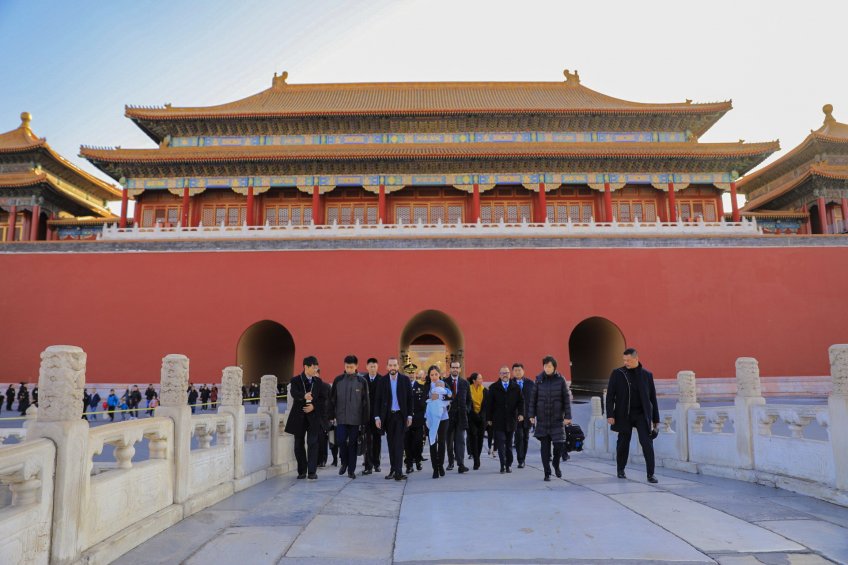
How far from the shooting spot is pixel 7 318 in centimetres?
1630

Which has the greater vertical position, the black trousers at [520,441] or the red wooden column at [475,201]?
the red wooden column at [475,201]

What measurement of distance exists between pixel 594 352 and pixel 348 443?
14.4 metres

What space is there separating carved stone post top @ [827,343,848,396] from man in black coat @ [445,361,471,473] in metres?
3.69

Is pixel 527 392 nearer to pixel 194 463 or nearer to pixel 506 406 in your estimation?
pixel 506 406

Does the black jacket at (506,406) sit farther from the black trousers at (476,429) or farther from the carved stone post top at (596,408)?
the carved stone post top at (596,408)

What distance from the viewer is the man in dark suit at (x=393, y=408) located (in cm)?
647

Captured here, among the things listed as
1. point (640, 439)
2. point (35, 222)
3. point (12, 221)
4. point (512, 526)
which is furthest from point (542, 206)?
point (12, 221)

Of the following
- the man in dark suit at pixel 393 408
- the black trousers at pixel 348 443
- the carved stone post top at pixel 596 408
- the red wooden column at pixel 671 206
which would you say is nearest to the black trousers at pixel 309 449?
the black trousers at pixel 348 443

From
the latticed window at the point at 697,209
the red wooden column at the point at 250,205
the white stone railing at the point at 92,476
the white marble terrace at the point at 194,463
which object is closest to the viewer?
the white stone railing at the point at 92,476

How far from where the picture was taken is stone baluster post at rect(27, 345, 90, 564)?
122 inches

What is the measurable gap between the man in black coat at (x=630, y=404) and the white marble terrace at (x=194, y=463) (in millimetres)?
596

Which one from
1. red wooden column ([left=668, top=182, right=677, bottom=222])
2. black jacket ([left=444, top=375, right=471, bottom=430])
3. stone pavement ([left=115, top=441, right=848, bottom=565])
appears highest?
red wooden column ([left=668, top=182, right=677, bottom=222])

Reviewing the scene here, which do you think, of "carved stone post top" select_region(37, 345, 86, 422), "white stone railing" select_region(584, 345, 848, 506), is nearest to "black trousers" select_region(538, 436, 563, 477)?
"white stone railing" select_region(584, 345, 848, 506)

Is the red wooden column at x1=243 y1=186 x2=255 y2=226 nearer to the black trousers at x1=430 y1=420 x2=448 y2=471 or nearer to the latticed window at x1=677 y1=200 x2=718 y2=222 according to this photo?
the black trousers at x1=430 y1=420 x2=448 y2=471
